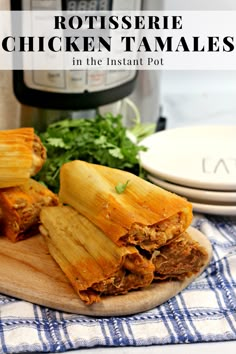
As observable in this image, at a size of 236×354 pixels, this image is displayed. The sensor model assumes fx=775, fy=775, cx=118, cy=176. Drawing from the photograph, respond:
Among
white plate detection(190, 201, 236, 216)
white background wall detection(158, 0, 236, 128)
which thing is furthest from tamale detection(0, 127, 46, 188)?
white background wall detection(158, 0, 236, 128)

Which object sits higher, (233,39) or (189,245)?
(233,39)

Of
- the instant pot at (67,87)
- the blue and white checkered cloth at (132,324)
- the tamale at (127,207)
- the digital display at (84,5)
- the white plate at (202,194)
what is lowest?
the blue and white checkered cloth at (132,324)

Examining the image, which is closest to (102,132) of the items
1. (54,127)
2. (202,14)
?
(54,127)

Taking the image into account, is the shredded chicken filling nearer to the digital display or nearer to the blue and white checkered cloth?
the blue and white checkered cloth

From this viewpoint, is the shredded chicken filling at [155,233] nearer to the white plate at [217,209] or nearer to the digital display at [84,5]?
the white plate at [217,209]

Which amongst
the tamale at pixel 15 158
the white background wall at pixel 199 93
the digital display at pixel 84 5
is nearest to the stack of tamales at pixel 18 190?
the tamale at pixel 15 158

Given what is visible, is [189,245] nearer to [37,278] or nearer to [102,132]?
[37,278]

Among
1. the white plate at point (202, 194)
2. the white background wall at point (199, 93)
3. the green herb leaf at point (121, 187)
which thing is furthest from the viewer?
the white background wall at point (199, 93)
